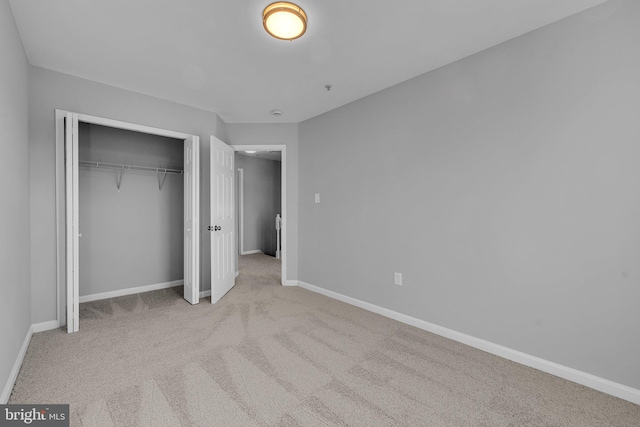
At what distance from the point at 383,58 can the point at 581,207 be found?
185cm

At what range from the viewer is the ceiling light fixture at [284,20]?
5.93ft

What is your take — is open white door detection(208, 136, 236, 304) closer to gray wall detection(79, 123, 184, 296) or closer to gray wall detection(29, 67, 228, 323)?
gray wall detection(79, 123, 184, 296)

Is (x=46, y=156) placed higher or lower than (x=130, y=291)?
higher

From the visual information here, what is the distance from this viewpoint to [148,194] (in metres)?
3.94

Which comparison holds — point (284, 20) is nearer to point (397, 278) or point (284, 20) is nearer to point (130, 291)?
point (397, 278)

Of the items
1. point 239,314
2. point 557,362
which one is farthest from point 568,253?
point 239,314

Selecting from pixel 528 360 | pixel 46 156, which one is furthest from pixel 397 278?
pixel 46 156

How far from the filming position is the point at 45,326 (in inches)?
105

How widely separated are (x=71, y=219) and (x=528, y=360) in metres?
3.98

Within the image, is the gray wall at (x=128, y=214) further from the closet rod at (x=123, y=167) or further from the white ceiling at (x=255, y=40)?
the white ceiling at (x=255, y=40)

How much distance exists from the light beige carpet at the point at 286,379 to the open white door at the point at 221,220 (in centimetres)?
73

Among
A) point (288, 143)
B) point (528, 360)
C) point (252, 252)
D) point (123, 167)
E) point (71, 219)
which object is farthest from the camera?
point (252, 252)

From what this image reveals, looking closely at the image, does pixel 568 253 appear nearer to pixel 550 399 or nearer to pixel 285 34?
pixel 550 399

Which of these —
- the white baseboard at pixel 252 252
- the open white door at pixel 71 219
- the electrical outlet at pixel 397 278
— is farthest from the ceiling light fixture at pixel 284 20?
the white baseboard at pixel 252 252
